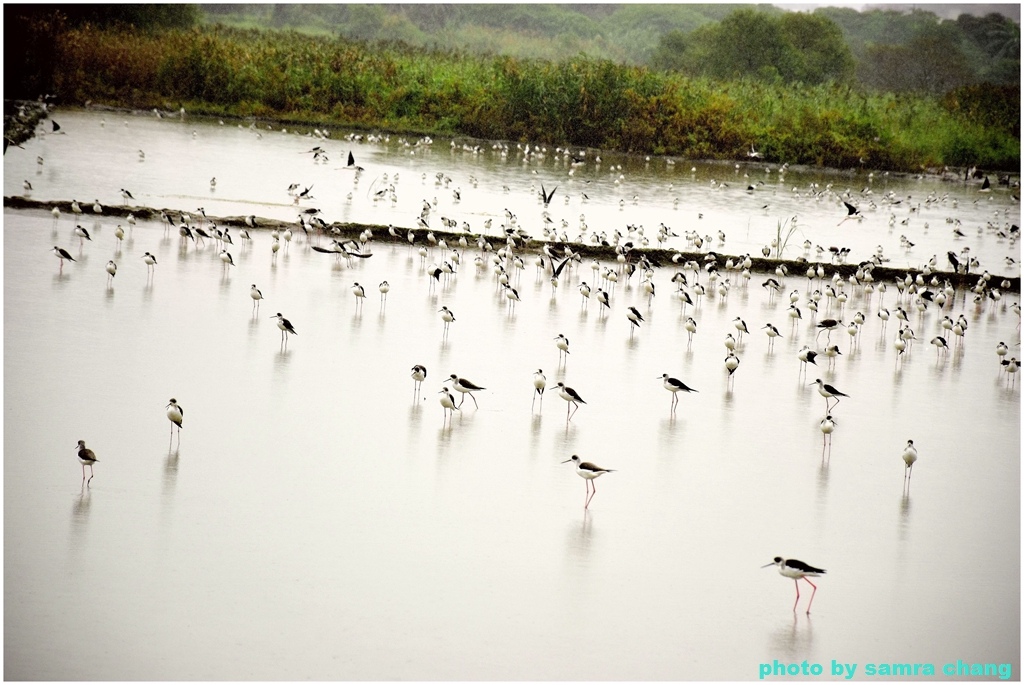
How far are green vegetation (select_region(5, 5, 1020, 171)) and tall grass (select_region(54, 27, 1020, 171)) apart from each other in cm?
3

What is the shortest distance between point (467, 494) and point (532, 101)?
1908 centimetres

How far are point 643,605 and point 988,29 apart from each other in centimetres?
2112

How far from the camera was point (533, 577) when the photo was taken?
16.9 ft

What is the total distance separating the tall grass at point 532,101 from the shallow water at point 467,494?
14.1 m

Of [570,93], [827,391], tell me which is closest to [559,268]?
[827,391]

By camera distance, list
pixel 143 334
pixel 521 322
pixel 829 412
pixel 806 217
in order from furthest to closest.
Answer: pixel 806 217, pixel 521 322, pixel 143 334, pixel 829 412

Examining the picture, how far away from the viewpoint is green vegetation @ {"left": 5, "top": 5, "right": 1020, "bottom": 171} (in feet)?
79.2

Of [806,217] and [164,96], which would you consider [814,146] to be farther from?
[164,96]

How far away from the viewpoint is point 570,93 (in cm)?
2403

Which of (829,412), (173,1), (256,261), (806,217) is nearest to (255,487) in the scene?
(829,412)

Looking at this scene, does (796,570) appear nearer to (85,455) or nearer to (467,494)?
(467,494)

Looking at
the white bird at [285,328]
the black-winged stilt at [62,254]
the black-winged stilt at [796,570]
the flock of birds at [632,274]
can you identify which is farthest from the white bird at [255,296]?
the black-winged stilt at [796,570]

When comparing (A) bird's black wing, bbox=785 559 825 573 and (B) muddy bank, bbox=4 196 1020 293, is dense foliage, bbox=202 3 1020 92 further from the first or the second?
(A) bird's black wing, bbox=785 559 825 573

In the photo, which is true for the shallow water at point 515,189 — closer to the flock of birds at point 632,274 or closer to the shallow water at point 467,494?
the flock of birds at point 632,274
